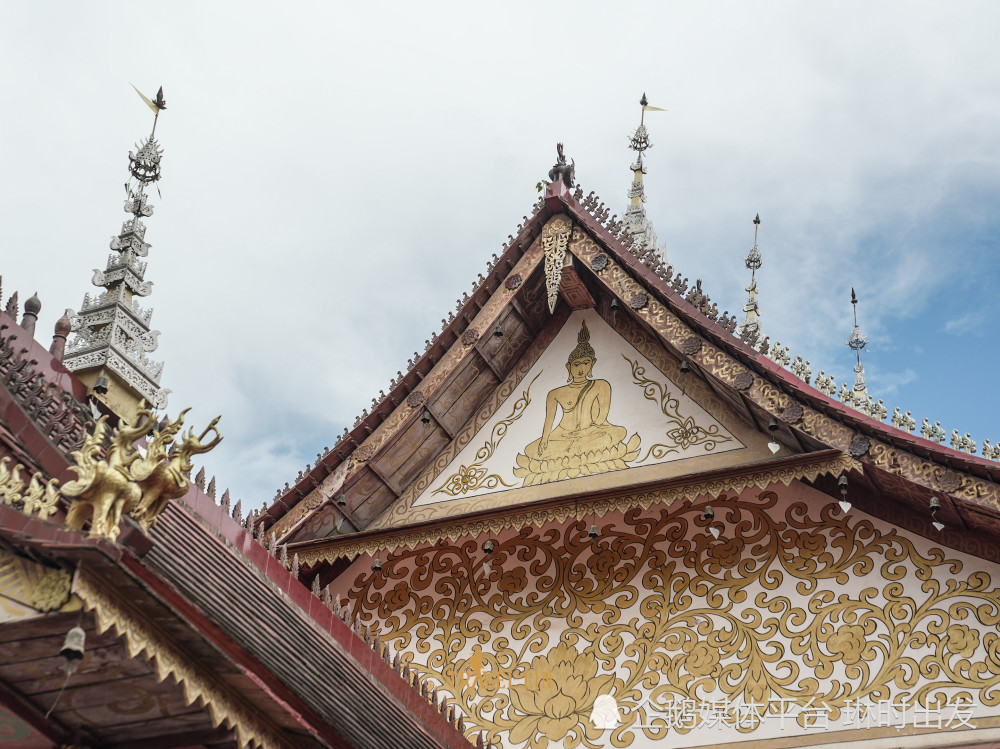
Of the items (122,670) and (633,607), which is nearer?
(122,670)

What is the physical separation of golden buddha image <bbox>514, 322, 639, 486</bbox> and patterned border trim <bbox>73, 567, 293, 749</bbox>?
297 cm

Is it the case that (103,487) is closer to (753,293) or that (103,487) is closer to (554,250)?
(554,250)

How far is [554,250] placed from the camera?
23.7 ft

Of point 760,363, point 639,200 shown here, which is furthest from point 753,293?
point 760,363

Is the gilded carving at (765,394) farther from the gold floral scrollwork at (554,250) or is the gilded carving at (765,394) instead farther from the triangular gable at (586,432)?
the triangular gable at (586,432)

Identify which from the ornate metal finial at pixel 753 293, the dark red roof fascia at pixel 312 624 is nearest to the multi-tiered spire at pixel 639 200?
the ornate metal finial at pixel 753 293

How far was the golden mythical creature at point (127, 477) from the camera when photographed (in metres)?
3.41

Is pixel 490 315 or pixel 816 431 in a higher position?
pixel 490 315

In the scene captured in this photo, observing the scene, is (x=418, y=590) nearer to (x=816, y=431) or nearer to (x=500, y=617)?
(x=500, y=617)

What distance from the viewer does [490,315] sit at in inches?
282

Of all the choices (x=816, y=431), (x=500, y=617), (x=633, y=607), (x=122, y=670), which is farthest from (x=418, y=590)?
(x=122, y=670)

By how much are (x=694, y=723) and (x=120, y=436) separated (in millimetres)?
3461

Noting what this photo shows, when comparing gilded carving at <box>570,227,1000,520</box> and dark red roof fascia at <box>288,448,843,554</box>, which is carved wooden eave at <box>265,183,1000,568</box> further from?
dark red roof fascia at <box>288,448,843,554</box>

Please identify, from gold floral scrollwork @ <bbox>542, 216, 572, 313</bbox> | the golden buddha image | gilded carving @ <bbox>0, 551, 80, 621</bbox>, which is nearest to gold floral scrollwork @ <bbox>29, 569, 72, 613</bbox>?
gilded carving @ <bbox>0, 551, 80, 621</bbox>
